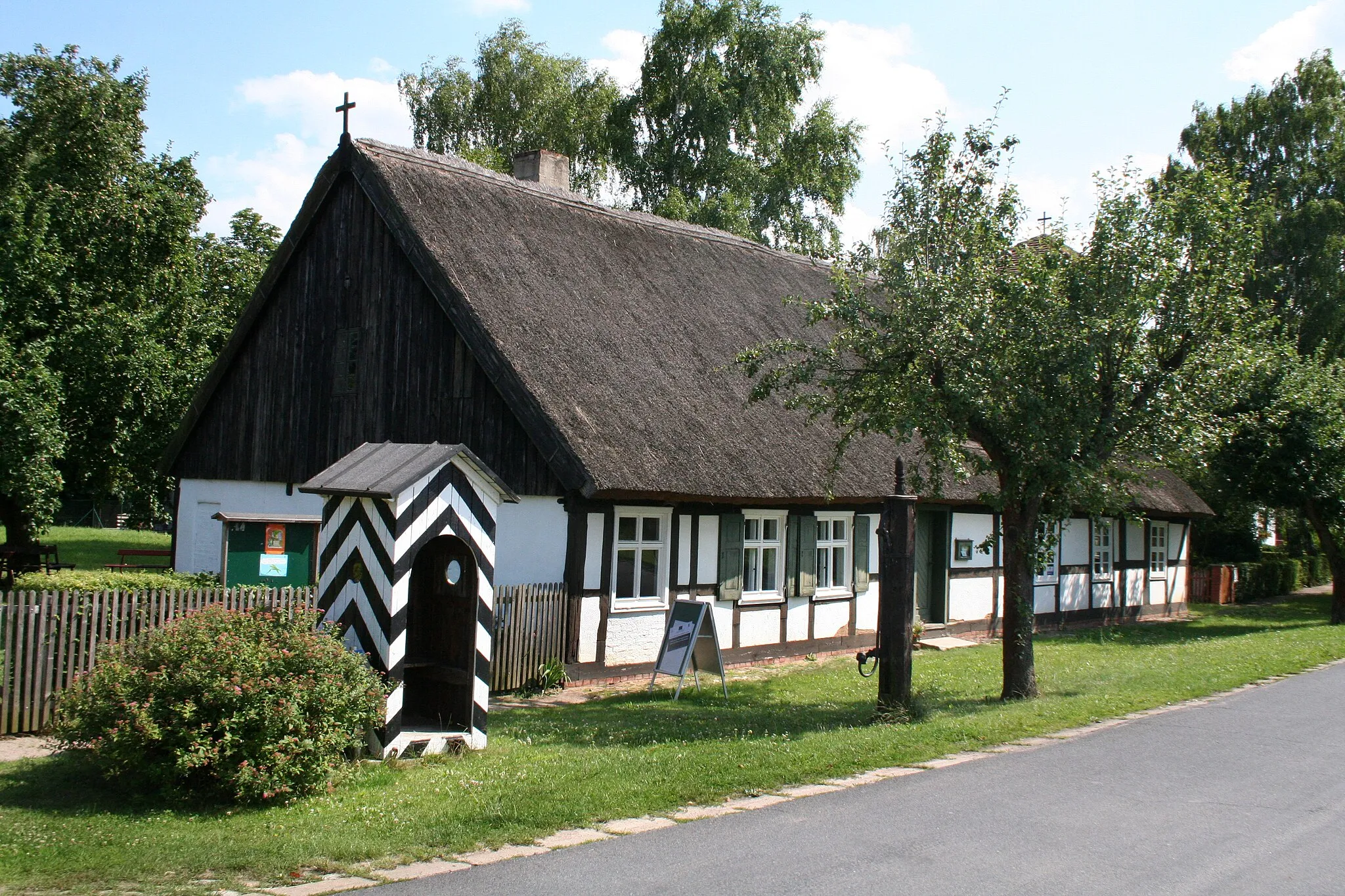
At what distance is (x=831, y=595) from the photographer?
1712 centimetres

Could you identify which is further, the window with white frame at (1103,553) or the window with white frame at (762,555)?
the window with white frame at (1103,553)

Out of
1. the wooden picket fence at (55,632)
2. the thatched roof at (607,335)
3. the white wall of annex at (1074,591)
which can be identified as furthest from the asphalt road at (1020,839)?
the white wall of annex at (1074,591)

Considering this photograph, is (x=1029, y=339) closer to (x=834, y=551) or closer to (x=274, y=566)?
(x=834, y=551)

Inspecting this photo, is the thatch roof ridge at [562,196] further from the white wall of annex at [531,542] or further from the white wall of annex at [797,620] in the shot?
the white wall of annex at [797,620]

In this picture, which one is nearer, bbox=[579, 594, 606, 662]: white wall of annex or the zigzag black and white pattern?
the zigzag black and white pattern

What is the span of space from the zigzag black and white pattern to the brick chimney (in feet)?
41.0

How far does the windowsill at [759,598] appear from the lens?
1573 centimetres

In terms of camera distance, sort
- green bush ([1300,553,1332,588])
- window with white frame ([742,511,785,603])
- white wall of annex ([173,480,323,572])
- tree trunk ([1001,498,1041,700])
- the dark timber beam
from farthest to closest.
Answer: green bush ([1300,553,1332,588])
white wall of annex ([173,480,323,572])
window with white frame ([742,511,785,603])
tree trunk ([1001,498,1041,700])
the dark timber beam

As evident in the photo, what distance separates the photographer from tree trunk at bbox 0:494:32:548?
67.4ft

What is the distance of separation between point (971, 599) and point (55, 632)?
1495 centimetres

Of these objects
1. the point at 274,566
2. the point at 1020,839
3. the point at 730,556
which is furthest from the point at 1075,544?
the point at 1020,839

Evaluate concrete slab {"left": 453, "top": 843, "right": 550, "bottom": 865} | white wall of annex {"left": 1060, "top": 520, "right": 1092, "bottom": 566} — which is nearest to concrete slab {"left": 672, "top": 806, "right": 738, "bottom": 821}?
concrete slab {"left": 453, "top": 843, "right": 550, "bottom": 865}

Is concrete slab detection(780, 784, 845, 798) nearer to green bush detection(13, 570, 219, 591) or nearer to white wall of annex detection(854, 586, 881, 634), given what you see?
green bush detection(13, 570, 219, 591)

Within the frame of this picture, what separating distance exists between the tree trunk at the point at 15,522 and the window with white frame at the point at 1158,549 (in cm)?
2287
